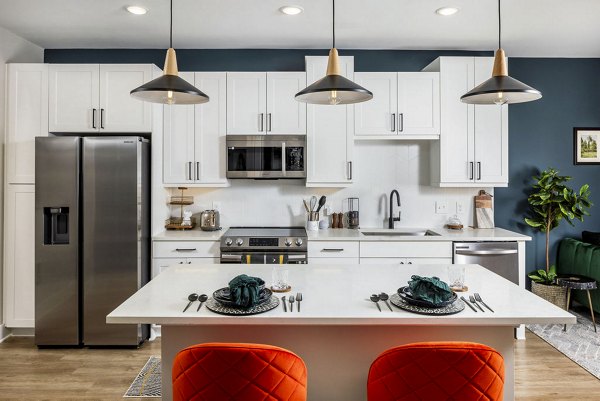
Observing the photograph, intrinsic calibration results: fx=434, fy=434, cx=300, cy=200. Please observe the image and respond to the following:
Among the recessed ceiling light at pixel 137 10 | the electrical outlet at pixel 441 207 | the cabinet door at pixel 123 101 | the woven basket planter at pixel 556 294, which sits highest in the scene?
the recessed ceiling light at pixel 137 10

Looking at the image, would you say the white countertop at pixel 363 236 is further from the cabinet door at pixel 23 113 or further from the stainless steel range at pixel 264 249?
the cabinet door at pixel 23 113

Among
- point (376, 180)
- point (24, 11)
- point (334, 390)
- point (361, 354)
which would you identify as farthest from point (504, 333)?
point (24, 11)

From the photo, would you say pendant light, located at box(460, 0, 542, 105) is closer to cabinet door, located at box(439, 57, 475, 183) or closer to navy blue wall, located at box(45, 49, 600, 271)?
cabinet door, located at box(439, 57, 475, 183)

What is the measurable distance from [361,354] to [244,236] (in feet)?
6.58

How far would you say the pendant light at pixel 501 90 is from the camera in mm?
1963

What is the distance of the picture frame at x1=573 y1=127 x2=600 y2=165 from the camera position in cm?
454

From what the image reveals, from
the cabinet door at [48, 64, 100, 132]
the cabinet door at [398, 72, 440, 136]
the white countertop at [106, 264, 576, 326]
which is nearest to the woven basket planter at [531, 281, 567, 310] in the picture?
the cabinet door at [398, 72, 440, 136]

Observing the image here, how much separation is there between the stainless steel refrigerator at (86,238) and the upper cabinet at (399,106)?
6.73ft

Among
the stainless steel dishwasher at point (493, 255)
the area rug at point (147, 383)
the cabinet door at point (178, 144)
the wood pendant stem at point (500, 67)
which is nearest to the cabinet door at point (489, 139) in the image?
the stainless steel dishwasher at point (493, 255)

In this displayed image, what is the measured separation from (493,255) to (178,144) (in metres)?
2.96

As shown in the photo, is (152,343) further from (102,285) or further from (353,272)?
(353,272)

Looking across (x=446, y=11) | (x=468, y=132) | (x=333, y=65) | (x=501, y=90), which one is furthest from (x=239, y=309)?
(x=468, y=132)

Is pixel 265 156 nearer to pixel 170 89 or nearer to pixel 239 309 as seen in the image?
pixel 170 89

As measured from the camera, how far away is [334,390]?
6.34 ft
